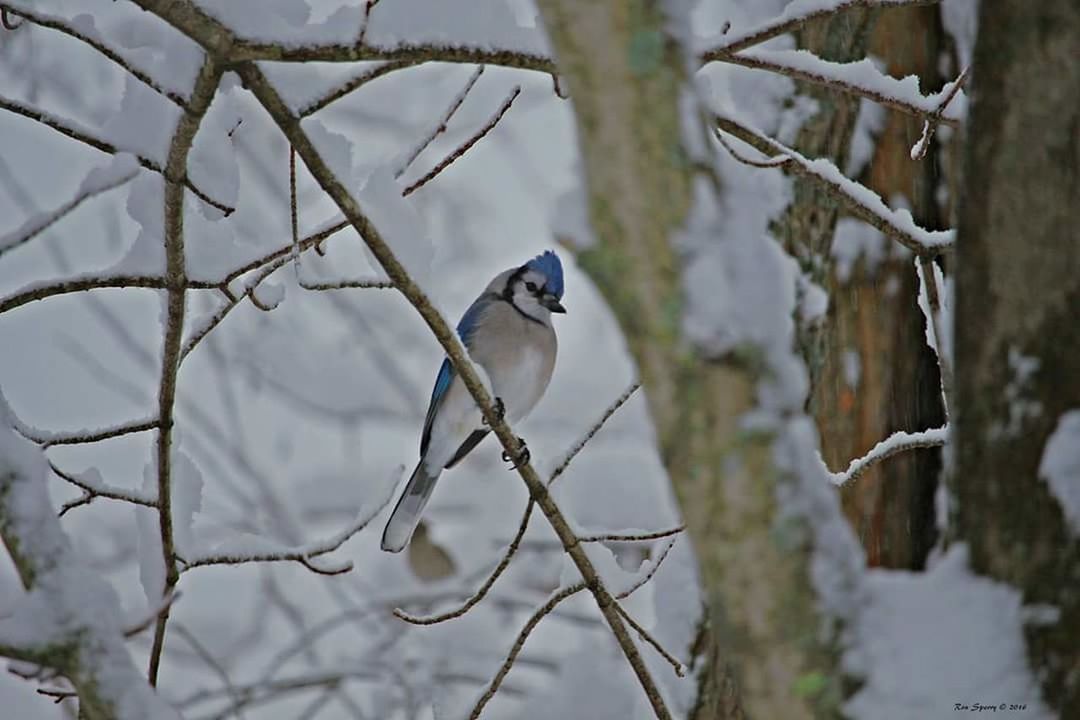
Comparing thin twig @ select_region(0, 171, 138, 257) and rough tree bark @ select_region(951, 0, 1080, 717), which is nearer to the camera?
rough tree bark @ select_region(951, 0, 1080, 717)

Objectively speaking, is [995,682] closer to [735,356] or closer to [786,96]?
[735,356]

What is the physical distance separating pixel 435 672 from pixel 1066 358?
4134 mm

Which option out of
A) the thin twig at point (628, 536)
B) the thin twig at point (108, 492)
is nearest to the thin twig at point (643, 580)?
the thin twig at point (628, 536)

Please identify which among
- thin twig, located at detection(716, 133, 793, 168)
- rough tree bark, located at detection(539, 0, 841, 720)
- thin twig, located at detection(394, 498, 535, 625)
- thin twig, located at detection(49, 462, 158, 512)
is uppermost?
thin twig, located at detection(716, 133, 793, 168)

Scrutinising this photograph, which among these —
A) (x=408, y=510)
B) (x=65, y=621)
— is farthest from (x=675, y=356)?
(x=408, y=510)

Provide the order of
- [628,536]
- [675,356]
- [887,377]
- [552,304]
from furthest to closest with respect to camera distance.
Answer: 1. [552,304]
2. [887,377]
3. [628,536]
4. [675,356]

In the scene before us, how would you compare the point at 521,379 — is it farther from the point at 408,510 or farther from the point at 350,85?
the point at 350,85

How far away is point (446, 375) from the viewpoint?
12.2 ft

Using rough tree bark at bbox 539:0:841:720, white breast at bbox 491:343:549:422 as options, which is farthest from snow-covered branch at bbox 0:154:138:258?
white breast at bbox 491:343:549:422

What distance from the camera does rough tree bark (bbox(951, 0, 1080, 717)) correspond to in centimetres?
94

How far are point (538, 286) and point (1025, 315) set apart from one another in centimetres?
298

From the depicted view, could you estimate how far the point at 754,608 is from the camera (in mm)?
913

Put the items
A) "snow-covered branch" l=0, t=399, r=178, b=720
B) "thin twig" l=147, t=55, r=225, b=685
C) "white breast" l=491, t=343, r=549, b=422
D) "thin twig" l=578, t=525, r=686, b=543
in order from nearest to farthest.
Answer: "snow-covered branch" l=0, t=399, r=178, b=720 < "thin twig" l=147, t=55, r=225, b=685 < "thin twig" l=578, t=525, r=686, b=543 < "white breast" l=491, t=343, r=549, b=422

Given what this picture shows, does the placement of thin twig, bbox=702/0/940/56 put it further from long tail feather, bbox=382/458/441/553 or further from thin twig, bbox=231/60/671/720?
long tail feather, bbox=382/458/441/553
